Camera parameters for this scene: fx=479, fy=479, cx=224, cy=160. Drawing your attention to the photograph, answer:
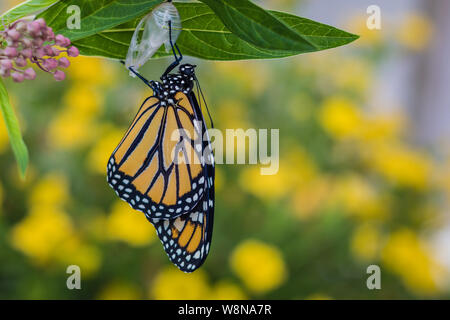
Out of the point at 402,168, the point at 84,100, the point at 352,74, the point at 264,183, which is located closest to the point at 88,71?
the point at 84,100

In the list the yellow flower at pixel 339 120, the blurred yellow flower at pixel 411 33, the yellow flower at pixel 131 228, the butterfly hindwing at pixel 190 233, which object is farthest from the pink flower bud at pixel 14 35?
the blurred yellow flower at pixel 411 33

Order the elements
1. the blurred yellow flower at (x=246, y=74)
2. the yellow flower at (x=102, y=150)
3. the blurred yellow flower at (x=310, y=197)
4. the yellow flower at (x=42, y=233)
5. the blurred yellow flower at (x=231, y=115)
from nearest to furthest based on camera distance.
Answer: the yellow flower at (x=42, y=233), the yellow flower at (x=102, y=150), the blurred yellow flower at (x=310, y=197), the blurred yellow flower at (x=231, y=115), the blurred yellow flower at (x=246, y=74)

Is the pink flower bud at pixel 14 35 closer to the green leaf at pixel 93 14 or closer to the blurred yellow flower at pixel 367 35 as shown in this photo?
the green leaf at pixel 93 14

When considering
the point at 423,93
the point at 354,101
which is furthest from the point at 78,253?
the point at 423,93

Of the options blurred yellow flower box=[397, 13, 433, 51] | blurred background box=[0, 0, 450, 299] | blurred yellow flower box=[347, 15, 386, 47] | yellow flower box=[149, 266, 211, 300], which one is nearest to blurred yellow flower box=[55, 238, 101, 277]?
blurred background box=[0, 0, 450, 299]

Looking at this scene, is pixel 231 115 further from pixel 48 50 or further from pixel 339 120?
pixel 48 50

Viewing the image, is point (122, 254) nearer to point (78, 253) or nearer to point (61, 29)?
point (78, 253)

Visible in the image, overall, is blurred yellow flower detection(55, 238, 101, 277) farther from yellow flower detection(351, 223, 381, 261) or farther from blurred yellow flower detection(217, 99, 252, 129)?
yellow flower detection(351, 223, 381, 261)
